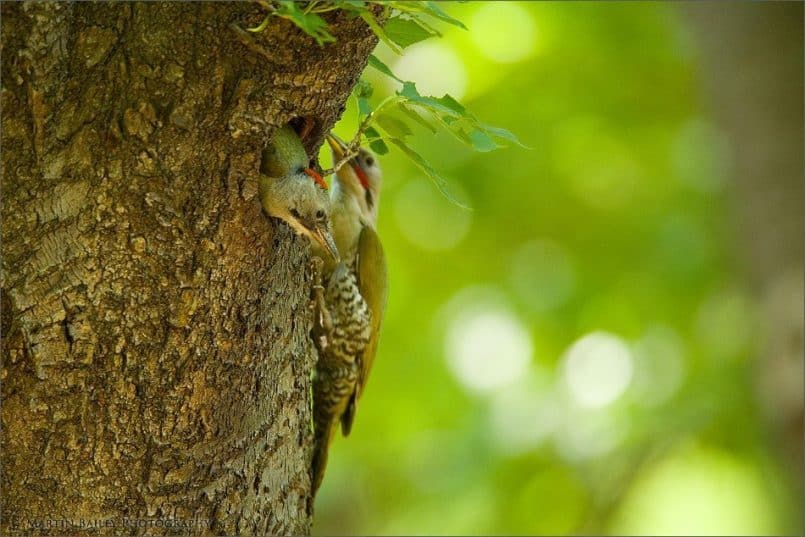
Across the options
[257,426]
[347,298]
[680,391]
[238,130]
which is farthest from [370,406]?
[238,130]

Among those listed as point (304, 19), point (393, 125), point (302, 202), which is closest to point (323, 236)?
point (302, 202)

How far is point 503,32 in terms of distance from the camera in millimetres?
6527

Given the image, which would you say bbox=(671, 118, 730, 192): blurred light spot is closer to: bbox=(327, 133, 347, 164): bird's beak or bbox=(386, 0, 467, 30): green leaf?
bbox=(327, 133, 347, 164): bird's beak

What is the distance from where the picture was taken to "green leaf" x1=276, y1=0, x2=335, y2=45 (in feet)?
6.20

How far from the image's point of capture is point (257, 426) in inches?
99.5

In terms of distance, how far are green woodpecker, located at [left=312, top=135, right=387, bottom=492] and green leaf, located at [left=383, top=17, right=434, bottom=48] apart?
1.67m

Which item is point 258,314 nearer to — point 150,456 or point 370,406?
point 150,456

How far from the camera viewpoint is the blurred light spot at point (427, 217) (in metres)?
7.17

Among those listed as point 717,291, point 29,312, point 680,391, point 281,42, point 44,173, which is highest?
point 717,291

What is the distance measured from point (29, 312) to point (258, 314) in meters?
0.52

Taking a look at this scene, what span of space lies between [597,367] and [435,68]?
2347mm

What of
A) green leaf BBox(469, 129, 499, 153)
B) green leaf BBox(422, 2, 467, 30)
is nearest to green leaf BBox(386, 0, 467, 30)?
green leaf BBox(422, 2, 467, 30)

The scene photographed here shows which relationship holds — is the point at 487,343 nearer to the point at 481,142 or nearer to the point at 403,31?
the point at 481,142

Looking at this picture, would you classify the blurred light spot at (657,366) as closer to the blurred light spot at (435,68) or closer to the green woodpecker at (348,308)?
the blurred light spot at (435,68)
